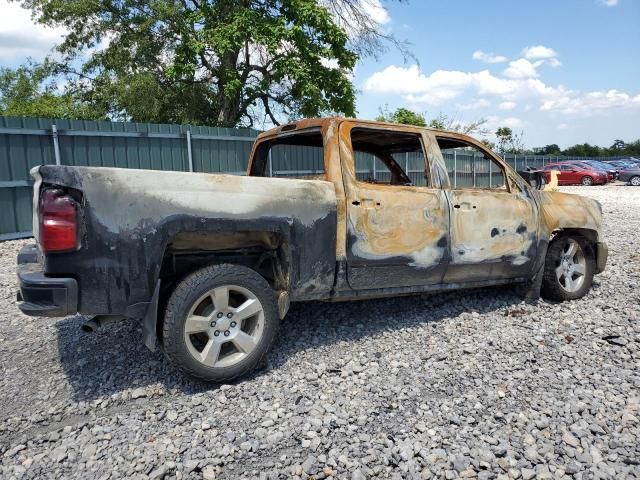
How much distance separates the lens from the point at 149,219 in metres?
2.92

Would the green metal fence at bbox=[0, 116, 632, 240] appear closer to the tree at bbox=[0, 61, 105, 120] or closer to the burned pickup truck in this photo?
the burned pickup truck

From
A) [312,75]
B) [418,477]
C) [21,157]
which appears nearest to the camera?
[418,477]

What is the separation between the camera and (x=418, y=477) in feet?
7.75

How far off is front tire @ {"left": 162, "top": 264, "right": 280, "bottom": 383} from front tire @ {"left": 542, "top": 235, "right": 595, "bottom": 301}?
3.12 metres

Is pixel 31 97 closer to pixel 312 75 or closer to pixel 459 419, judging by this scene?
pixel 312 75

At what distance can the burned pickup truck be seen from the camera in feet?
9.27

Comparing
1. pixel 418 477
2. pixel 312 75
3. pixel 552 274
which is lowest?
pixel 418 477

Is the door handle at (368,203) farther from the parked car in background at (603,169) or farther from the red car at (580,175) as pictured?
the parked car in background at (603,169)

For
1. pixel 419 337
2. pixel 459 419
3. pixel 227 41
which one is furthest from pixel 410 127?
pixel 227 41

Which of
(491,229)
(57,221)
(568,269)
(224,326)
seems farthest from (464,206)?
(57,221)

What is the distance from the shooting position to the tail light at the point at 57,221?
2727 mm

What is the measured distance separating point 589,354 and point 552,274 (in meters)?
1.33

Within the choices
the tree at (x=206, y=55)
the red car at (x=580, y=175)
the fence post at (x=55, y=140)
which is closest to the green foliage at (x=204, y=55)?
the tree at (x=206, y=55)

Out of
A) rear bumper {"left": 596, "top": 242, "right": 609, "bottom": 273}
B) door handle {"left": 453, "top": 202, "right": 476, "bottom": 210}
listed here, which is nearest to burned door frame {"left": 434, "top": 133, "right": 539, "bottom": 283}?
door handle {"left": 453, "top": 202, "right": 476, "bottom": 210}
